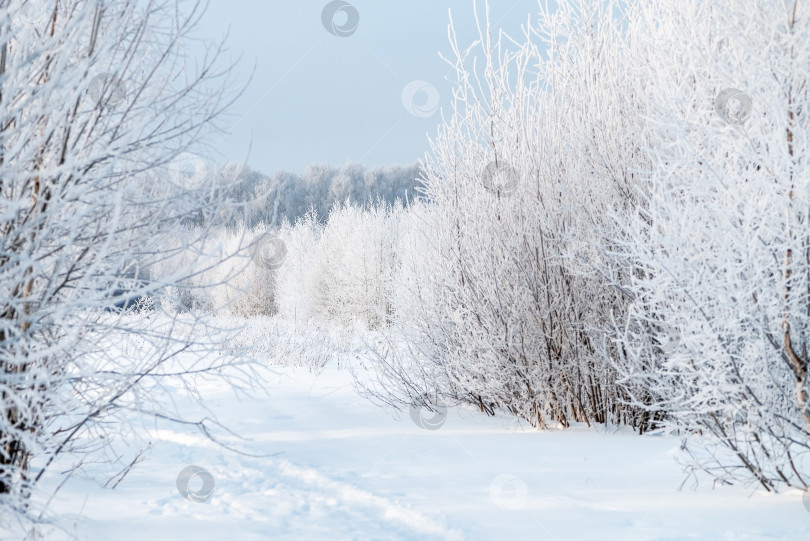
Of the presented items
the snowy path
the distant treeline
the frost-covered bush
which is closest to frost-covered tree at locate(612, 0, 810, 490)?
the snowy path

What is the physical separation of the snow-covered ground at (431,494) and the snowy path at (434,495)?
0.03 ft

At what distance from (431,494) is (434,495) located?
29 mm

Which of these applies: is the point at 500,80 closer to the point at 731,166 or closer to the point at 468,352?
the point at 468,352

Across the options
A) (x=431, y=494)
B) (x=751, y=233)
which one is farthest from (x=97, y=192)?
(x=751, y=233)

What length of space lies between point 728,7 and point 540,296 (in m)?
2.86

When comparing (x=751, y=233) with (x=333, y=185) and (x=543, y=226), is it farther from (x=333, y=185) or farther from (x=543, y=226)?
(x=333, y=185)

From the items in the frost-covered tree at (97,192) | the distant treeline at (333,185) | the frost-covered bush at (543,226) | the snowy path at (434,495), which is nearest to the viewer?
the frost-covered tree at (97,192)

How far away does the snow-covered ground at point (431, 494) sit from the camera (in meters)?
3.28

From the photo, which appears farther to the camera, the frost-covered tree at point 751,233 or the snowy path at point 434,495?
the snowy path at point 434,495

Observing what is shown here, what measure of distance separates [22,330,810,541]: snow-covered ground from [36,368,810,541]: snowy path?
0.03 ft

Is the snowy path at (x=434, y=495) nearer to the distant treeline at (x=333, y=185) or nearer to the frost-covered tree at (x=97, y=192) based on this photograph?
the frost-covered tree at (x=97, y=192)

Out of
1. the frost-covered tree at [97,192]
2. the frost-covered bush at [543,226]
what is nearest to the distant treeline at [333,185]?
the frost-covered bush at [543,226]

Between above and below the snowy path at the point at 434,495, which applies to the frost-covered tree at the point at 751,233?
above

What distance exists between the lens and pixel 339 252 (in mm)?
23094
